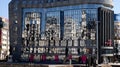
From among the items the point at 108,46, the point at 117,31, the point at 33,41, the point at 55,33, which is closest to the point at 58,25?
the point at 55,33

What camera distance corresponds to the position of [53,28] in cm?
13562

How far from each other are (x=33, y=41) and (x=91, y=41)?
2480 cm

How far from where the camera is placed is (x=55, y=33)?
443ft

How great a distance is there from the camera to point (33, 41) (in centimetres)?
13662

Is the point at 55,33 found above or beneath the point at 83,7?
beneath

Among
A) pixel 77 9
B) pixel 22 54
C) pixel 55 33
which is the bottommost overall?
pixel 22 54

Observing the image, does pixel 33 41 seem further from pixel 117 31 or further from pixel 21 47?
pixel 117 31

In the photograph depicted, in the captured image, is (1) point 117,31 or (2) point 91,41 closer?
(2) point 91,41

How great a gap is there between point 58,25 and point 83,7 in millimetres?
12986

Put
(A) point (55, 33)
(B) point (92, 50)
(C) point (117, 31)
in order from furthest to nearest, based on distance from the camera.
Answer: (C) point (117, 31) < (A) point (55, 33) < (B) point (92, 50)

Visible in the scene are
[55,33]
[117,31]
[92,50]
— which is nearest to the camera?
[92,50]

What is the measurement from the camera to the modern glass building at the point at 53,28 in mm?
127688

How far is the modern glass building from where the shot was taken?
127688 mm

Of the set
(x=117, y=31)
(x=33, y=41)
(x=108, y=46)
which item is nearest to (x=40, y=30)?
(x=33, y=41)
